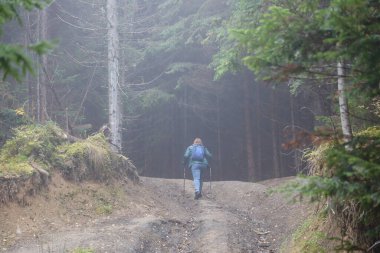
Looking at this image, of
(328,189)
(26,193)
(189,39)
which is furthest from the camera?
(189,39)

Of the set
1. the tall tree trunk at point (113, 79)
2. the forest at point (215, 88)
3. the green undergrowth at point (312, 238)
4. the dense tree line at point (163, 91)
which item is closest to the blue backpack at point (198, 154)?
the forest at point (215, 88)

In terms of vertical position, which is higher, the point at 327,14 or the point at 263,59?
the point at 327,14

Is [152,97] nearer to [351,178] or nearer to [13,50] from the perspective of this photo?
[351,178]

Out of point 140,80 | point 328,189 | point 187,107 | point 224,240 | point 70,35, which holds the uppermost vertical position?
point 70,35

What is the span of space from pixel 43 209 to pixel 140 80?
17774 mm

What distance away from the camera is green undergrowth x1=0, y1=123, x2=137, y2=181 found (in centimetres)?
1168

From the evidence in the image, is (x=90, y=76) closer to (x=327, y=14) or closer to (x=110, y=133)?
(x=110, y=133)

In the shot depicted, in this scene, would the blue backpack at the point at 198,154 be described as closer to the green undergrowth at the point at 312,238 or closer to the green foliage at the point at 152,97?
the green undergrowth at the point at 312,238

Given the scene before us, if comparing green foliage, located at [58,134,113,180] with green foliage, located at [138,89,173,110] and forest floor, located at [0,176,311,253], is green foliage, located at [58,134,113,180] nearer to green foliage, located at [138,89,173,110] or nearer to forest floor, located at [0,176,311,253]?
forest floor, located at [0,176,311,253]

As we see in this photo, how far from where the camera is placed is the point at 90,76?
2453 centimetres

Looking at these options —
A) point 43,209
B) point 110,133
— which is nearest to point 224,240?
point 43,209

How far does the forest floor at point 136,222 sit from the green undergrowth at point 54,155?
524mm

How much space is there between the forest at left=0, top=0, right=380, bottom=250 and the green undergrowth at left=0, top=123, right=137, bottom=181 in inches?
3.0

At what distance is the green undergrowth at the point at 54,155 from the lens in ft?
38.3
